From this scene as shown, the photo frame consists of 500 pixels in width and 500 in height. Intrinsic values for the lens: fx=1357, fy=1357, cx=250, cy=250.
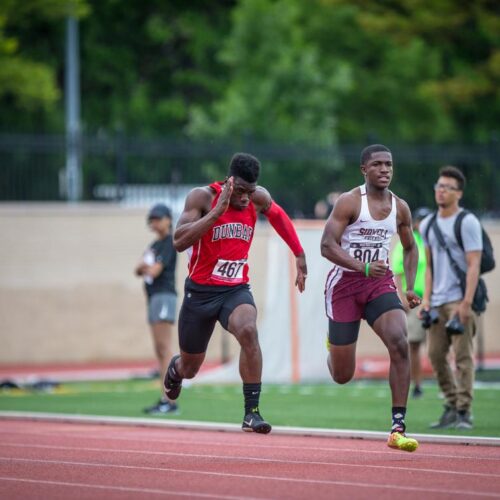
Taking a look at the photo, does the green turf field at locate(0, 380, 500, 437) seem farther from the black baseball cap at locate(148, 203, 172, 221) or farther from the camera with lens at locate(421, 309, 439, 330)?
the black baseball cap at locate(148, 203, 172, 221)

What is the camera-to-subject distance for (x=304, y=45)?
131ft

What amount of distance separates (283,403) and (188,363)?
5113 millimetres

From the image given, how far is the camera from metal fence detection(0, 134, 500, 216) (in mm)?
24203

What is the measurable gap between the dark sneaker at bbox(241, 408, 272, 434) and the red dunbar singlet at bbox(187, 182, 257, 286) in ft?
3.69

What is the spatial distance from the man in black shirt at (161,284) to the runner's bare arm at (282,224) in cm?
411

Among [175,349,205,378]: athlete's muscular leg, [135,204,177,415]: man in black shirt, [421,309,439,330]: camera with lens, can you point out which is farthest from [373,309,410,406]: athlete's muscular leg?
[135,204,177,415]: man in black shirt

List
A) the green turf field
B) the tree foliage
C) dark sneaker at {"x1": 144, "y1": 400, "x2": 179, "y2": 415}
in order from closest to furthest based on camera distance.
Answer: the green turf field
dark sneaker at {"x1": 144, "y1": 400, "x2": 179, "y2": 415}
the tree foliage

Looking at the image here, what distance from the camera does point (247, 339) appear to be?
428 inches

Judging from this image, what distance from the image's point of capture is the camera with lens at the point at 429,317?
507 inches

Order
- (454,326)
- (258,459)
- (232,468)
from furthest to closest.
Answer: (454,326)
(258,459)
(232,468)

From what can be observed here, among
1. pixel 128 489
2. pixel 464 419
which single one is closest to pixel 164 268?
pixel 464 419

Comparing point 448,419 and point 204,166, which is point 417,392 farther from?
point 204,166

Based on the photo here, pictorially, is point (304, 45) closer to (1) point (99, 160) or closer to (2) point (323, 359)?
(1) point (99, 160)

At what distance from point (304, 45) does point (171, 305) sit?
2518 centimetres
